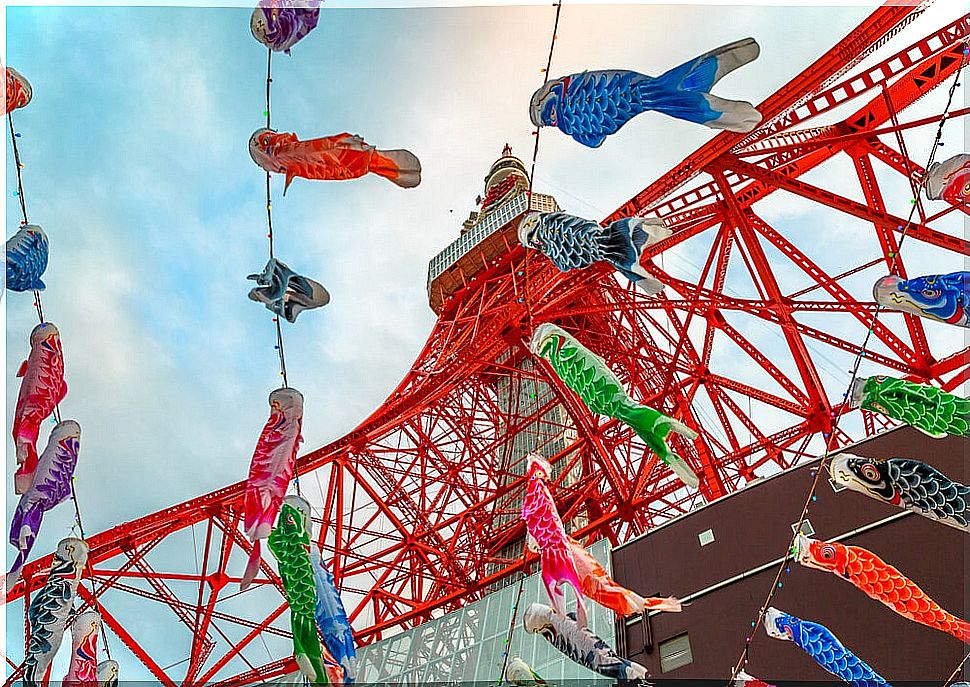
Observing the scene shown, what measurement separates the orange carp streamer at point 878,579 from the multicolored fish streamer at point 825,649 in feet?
1.97

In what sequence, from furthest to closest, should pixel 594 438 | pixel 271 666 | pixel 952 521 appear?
pixel 594 438
pixel 271 666
pixel 952 521

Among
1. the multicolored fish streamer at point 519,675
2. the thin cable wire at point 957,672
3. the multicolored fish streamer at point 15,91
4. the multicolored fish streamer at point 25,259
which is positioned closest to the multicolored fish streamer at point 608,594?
the multicolored fish streamer at point 519,675

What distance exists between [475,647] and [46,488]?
23.4 feet

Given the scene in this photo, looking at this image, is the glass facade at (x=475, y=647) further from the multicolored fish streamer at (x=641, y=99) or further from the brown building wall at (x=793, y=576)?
the multicolored fish streamer at (x=641, y=99)

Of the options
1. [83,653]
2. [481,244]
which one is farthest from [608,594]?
[481,244]

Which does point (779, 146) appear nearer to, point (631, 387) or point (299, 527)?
point (299, 527)

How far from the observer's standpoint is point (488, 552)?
19312 millimetres

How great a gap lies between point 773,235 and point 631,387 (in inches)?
280

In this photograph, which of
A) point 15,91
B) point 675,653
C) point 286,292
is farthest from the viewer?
point 675,653

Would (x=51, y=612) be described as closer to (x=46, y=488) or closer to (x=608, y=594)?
(x=46, y=488)

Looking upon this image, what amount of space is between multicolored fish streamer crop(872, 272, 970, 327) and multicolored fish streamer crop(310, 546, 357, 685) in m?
5.50

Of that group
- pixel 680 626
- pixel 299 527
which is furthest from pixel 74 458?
pixel 680 626

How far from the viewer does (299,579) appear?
27.1 ft

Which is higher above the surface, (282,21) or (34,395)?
(282,21)
